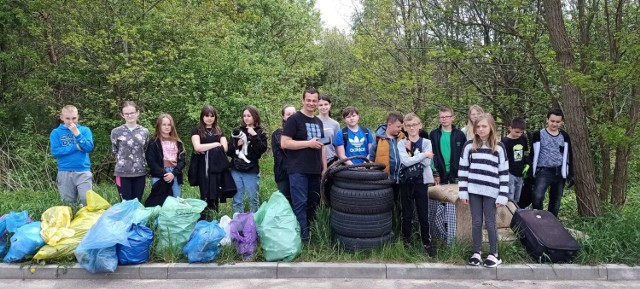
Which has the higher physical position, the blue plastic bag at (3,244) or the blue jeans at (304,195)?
the blue jeans at (304,195)

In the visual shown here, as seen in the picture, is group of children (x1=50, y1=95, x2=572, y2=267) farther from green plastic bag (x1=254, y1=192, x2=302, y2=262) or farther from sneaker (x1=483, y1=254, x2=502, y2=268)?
sneaker (x1=483, y1=254, x2=502, y2=268)

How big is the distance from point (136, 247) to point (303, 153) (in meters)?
2.07

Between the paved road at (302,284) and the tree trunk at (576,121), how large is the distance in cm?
168

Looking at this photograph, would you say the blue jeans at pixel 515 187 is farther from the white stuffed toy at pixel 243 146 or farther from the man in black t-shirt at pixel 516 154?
the white stuffed toy at pixel 243 146

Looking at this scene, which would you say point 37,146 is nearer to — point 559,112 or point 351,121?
point 351,121

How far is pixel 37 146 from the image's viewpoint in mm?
11453

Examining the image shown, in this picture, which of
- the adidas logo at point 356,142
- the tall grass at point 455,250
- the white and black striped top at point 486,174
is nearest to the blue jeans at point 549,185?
the tall grass at point 455,250

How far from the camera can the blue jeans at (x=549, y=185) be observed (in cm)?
590

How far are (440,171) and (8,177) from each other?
8.96 metres

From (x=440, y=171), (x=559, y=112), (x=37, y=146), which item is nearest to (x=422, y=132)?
(x=440, y=171)

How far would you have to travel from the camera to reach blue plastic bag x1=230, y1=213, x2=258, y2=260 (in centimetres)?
492

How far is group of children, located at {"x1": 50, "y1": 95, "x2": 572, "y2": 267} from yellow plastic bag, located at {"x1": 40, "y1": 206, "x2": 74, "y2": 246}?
3.09 ft

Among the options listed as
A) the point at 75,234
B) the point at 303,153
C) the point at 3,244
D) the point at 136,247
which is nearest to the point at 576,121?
the point at 303,153

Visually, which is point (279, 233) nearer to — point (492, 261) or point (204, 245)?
point (204, 245)
